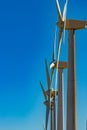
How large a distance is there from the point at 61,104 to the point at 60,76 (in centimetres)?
582

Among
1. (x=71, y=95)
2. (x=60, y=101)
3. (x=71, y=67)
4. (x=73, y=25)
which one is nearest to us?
(x=71, y=95)

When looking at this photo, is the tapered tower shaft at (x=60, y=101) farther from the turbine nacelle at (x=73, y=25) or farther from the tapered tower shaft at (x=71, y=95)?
the turbine nacelle at (x=73, y=25)

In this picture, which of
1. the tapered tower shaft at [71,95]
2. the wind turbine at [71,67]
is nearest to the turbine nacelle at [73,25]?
the wind turbine at [71,67]

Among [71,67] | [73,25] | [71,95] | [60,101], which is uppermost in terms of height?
[73,25]

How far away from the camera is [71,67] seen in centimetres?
5300

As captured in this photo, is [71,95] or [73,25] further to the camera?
[73,25]

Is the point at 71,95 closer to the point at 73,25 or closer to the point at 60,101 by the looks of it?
the point at 73,25

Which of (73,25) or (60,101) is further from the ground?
(73,25)

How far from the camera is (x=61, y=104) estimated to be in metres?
75.6

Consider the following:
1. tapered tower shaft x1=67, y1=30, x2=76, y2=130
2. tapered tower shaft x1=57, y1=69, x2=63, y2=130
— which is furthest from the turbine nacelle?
tapered tower shaft x1=57, y1=69, x2=63, y2=130

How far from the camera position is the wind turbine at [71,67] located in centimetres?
5103

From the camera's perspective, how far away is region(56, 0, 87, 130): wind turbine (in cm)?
5103

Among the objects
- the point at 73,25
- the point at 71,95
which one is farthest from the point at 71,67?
the point at 73,25

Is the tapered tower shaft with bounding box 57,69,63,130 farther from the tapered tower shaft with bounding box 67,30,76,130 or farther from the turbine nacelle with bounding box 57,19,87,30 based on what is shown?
the turbine nacelle with bounding box 57,19,87,30
